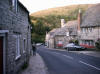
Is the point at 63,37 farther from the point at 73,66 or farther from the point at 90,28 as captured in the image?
the point at 73,66

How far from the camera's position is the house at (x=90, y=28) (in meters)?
32.2

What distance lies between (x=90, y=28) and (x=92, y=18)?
9.17ft

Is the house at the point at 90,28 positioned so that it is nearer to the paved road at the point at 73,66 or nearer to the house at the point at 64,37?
the house at the point at 64,37

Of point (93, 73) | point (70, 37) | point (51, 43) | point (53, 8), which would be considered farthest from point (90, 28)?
point (53, 8)

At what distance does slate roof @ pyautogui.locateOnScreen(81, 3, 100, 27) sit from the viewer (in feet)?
108

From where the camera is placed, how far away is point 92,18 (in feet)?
114

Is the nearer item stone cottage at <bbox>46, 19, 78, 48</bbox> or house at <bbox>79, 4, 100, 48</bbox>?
house at <bbox>79, 4, 100, 48</bbox>

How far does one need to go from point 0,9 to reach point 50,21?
82.5m

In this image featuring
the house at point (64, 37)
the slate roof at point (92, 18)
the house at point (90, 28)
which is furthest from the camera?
the house at point (64, 37)

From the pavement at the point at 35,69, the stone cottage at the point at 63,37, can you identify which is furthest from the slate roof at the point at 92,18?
the pavement at the point at 35,69

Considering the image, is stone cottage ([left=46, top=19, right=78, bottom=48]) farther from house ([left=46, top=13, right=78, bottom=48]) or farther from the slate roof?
the slate roof

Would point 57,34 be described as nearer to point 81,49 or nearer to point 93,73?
point 81,49

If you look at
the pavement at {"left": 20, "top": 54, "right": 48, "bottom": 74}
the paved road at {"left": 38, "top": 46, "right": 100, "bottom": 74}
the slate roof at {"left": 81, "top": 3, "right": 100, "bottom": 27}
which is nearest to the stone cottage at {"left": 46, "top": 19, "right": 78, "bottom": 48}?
the slate roof at {"left": 81, "top": 3, "right": 100, "bottom": 27}

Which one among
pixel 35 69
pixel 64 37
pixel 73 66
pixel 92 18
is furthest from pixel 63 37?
pixel 35 69
